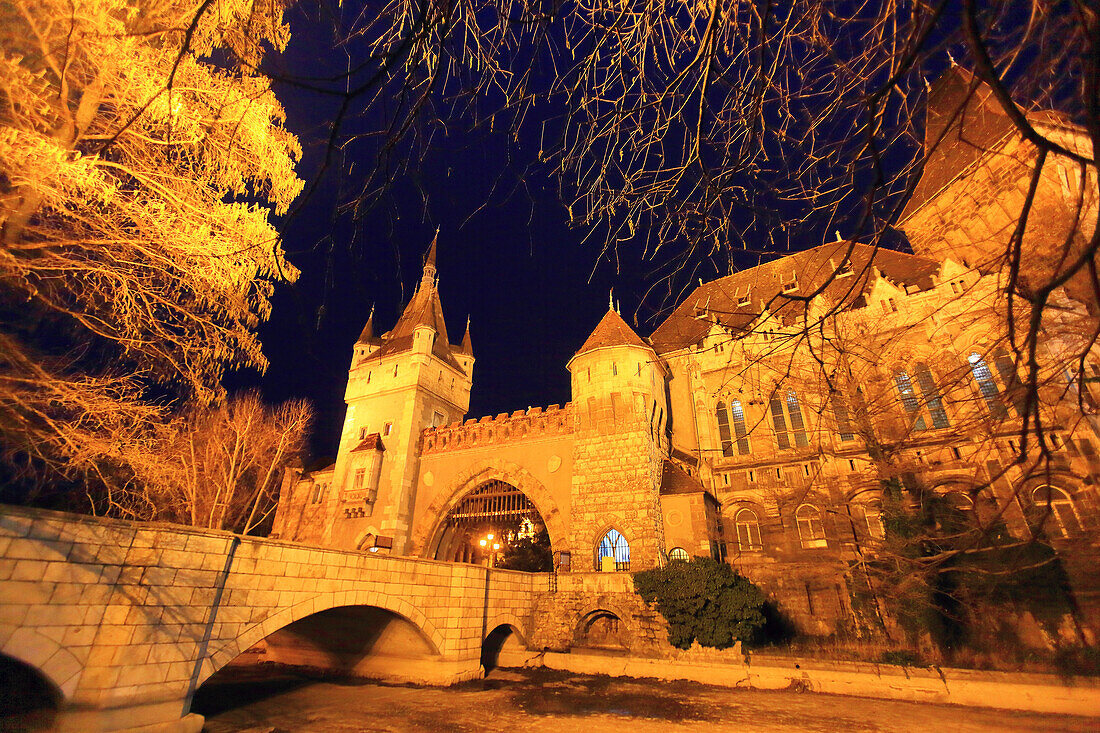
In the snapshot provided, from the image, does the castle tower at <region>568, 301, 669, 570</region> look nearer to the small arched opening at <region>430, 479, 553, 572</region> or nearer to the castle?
the castle

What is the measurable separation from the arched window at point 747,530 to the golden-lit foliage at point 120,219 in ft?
49.0

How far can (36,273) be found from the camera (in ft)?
19.5

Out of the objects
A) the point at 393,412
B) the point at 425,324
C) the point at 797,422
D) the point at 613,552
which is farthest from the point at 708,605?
the point at 425,324

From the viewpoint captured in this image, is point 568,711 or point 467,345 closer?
point 568,711

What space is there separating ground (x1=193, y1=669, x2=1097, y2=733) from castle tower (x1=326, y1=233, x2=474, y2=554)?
9.00 m

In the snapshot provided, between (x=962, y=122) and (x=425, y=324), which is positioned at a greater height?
(x=425, y=324)

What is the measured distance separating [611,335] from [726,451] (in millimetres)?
6483

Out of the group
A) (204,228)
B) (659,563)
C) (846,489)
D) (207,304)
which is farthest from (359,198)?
(846,489)

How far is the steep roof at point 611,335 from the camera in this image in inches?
722

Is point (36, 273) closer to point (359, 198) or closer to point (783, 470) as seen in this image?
point (359, 198)

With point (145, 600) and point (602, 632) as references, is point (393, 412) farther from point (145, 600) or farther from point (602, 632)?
point (145, 600)

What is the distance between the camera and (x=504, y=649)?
14953 mm

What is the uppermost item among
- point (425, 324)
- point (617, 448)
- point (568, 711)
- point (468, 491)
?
point (425, 324)

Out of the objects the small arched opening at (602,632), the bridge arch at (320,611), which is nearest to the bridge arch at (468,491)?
the small arched opening at (602,632)
